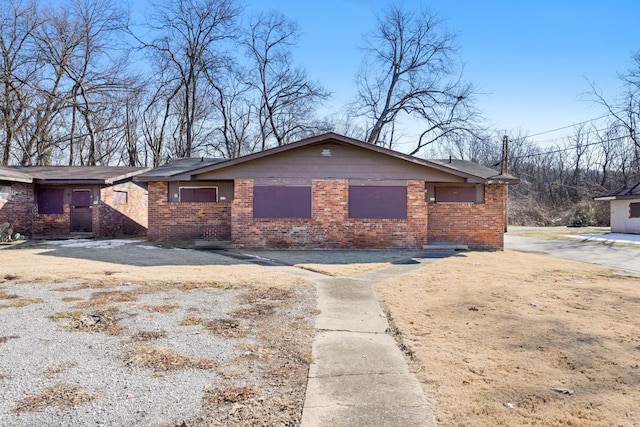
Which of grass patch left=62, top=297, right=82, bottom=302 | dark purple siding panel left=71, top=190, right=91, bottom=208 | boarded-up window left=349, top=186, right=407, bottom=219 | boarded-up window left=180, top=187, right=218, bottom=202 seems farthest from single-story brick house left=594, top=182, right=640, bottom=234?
dark purple siding panel left=71, top=190, right=91, bottom=208

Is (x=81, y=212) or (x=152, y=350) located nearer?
(x=152, y=350)

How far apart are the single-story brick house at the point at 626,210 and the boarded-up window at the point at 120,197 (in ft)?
90.5

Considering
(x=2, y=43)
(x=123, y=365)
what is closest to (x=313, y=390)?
(x=123, y=365)

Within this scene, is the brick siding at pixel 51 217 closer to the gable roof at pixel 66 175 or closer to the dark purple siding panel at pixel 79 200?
the dark purple siding panel at pixel 79 200

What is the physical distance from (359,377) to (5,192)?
18003 mm

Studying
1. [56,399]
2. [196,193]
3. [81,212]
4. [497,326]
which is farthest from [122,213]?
[497,326]

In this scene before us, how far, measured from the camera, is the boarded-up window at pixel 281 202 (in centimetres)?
1351

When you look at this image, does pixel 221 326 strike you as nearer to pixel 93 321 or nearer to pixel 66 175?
pixel 93 321

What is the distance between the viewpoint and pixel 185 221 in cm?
1460

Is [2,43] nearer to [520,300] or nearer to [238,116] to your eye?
[238,116]

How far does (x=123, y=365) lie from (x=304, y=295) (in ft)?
11.2

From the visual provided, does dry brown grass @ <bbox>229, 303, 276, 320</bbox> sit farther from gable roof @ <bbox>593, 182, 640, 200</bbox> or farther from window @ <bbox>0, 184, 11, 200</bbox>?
gable roof @ <bbox>593, 182, 640, 200</bbox>

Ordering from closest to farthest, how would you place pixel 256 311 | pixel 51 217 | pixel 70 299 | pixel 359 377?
pixel 359 377 → pixel 256 311 → pixel 70 299 → pixel 51 217

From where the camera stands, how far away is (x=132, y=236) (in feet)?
59.1
